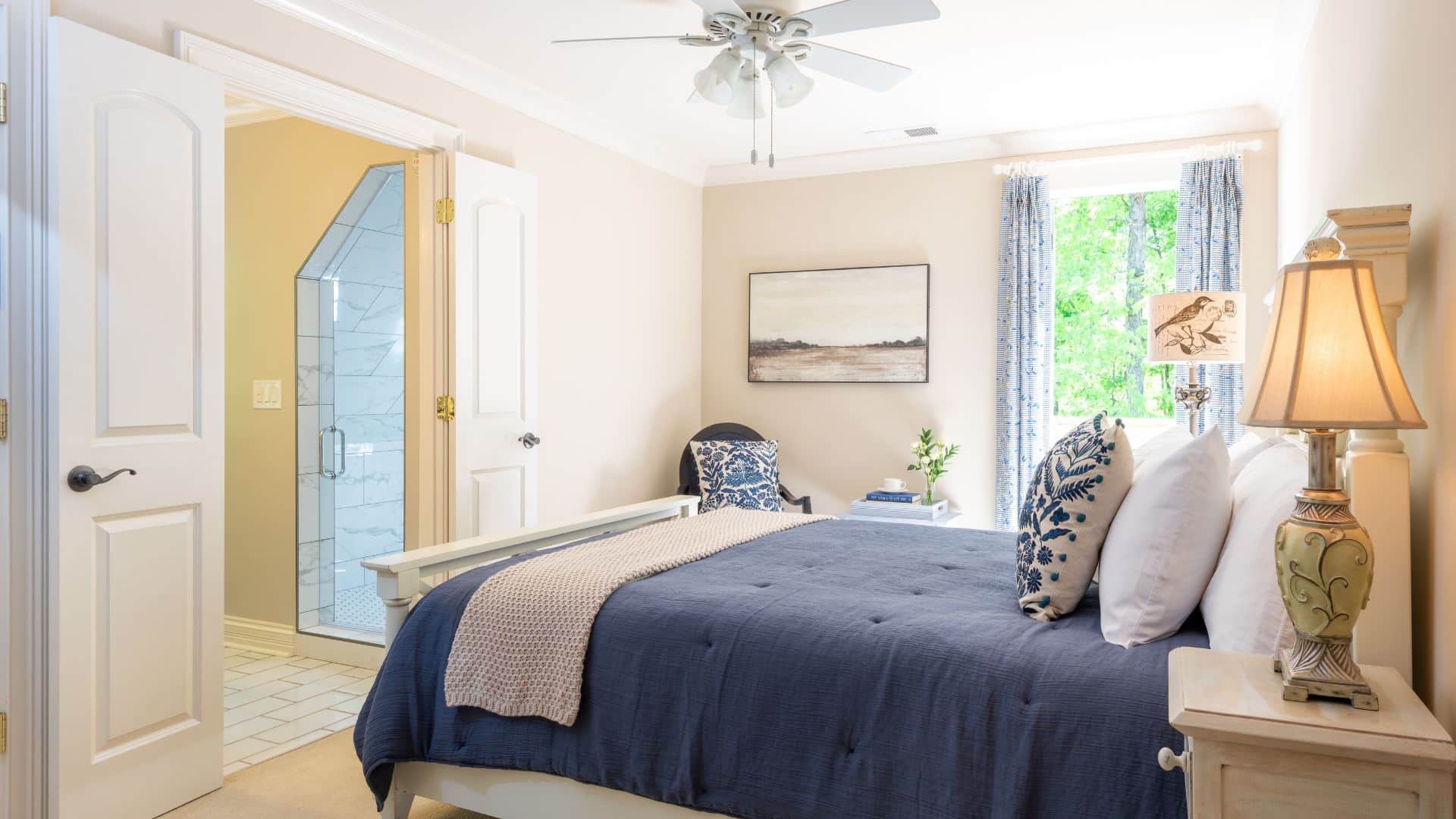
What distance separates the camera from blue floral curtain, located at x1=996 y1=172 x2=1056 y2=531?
475 cm

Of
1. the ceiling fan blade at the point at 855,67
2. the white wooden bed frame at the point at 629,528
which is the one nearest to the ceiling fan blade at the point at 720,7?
the ceiling fan blade at the point at 855,67

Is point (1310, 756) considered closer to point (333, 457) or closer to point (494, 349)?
point (494, 349)

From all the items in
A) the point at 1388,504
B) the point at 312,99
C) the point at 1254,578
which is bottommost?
the point at 1254,578

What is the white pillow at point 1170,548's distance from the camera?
1752 mm

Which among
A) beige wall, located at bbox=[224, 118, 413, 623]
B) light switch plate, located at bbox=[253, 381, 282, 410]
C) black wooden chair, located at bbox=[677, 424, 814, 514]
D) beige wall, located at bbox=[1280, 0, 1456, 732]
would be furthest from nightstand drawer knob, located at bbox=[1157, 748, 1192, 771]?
light switch plate, located at bbox=[253, 381, 282, 410]

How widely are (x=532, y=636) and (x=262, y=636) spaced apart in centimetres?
294

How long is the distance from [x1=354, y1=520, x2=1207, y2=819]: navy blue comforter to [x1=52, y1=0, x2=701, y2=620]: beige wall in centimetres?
208

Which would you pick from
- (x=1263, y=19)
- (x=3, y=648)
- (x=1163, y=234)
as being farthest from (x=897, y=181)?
(x=3, y=648)

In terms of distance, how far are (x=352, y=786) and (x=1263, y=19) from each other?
407 centimetres

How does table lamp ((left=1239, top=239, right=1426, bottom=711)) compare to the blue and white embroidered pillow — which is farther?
the blue and white embroidered pillow

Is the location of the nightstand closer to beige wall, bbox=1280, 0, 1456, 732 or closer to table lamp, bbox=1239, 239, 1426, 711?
table lamp, bbox=1239, 239, 1426, 711

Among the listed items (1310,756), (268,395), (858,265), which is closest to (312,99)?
(268,395)

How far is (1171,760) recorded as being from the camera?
138 cm

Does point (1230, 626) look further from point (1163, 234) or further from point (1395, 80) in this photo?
point (1163, 234)
